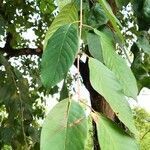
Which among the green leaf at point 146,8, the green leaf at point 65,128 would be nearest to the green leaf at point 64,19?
the green leaf at point 65,128

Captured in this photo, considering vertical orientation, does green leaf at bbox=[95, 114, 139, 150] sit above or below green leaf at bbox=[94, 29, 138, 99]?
below

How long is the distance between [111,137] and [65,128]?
5cm

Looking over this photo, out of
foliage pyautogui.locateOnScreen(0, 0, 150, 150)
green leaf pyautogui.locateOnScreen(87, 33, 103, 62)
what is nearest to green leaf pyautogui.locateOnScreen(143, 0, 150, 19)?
foliage pyautogui.locateOnScreen(0, 0, 150, 150)

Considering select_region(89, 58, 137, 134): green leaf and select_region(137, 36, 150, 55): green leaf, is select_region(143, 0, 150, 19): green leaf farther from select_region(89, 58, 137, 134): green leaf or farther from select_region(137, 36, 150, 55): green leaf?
select_region(89, 58, 137, 134): green leaf

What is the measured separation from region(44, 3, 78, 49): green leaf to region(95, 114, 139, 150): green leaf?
174 mm

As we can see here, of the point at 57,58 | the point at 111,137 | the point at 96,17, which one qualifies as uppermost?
the point at 96,17

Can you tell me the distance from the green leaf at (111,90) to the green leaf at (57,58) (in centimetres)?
3

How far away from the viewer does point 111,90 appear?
557 mm

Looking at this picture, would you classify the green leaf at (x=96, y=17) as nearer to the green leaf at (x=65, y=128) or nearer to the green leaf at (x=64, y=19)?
the green leaf at (x=64, y=19)

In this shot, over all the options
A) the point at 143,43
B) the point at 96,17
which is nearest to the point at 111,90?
the point at 96,17

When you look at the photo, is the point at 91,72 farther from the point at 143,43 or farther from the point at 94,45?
the point at 143,43

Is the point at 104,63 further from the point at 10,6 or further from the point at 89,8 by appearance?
the point at 10,6

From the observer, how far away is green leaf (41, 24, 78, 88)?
0.57 meters

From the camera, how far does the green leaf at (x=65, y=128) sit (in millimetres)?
490
